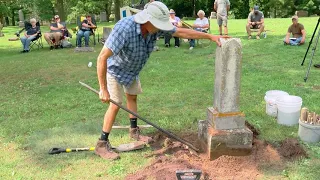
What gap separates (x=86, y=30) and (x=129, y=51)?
30.2ft

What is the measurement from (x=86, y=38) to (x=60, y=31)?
4.52ft

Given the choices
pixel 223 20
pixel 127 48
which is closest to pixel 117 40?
pixel 127 48

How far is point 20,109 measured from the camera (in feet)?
19.4

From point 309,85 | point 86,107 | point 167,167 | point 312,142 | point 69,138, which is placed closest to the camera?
point 167,167

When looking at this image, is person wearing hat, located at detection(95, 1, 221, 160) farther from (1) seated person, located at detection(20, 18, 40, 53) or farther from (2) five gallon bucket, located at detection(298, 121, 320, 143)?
(1) seated person, located at detection(20, 18, 40, 53)

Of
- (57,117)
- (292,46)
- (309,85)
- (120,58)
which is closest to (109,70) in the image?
(120,58)

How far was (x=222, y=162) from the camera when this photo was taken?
3723 mm

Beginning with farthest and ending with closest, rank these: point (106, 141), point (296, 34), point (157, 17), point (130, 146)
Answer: point (296, 34) → point (130, 146) → point (106, 141) → point (157, 17)

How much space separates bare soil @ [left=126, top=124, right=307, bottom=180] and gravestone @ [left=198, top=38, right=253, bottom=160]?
0.11 meters

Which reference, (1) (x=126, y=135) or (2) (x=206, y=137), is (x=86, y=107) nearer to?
(1) (x=126, y=135)

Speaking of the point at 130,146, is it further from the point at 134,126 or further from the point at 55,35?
the point at 55,35

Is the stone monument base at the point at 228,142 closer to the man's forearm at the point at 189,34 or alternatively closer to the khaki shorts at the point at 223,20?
the man's forearm at the point at 189,34

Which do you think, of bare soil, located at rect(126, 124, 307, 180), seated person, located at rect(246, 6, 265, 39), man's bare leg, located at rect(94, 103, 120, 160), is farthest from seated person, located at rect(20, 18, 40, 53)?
bare soil, located at rect(126, 124, 307, 180)

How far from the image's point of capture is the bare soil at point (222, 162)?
11.5 feet
